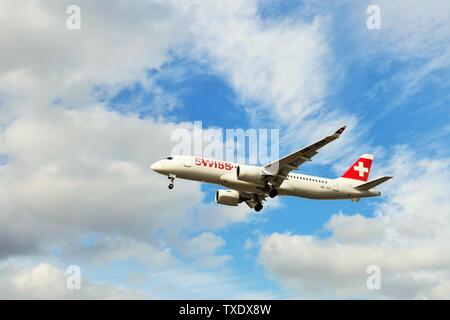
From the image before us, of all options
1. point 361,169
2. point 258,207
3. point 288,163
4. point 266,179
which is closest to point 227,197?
point 258,207

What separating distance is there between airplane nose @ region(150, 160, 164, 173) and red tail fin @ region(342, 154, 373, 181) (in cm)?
2236

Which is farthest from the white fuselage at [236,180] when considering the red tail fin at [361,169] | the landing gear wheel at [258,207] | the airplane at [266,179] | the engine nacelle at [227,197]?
the engine nacelle at [227,197]

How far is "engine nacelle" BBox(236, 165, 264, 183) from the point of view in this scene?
54406 mm

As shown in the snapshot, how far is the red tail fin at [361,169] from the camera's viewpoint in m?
65.6

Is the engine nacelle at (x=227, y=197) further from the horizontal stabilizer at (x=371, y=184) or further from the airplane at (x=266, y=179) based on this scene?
the horizontal stabilizer at (x=371, y=184)

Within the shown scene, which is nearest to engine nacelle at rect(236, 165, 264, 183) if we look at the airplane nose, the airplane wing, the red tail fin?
the airplane wing

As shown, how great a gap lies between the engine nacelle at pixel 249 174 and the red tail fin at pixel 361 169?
14.1 metres

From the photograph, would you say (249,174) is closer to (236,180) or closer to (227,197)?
(236,180)

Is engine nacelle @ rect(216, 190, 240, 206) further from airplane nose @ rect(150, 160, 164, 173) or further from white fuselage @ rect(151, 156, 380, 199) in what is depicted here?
airplane nose @ rect(150, 160, 164, 173)
